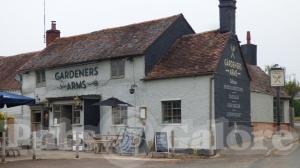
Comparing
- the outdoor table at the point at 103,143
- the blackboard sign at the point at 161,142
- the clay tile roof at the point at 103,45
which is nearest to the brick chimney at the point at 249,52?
the clay tile roof at the point at 103,45

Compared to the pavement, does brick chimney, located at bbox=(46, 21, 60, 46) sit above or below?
above

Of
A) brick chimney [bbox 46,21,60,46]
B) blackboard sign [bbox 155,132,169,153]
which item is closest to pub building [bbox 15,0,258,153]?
blackboard sign [bbox 155,132,169,153]

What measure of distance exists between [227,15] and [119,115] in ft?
22.6

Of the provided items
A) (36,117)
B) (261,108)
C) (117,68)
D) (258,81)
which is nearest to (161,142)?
(117,68)

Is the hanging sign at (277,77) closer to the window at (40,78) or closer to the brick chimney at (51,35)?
the window at (40,78)

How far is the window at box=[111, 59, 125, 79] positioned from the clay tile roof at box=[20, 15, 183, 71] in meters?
0.41

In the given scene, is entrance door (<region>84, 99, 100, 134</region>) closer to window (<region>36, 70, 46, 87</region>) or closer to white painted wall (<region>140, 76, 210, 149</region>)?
white painted wall (<region>140, 76, 210, 149</region>)

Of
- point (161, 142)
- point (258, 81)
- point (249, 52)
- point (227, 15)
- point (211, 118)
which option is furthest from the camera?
point (249, 52)

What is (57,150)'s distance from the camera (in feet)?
84.5

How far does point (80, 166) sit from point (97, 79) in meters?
9.23

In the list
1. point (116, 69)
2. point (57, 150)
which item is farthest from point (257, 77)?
point (57, 150)

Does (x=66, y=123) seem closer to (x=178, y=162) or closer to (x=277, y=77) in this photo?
(x=178, y=162)

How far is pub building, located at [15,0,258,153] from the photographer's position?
22391 millimetres

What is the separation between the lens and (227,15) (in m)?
25.7
